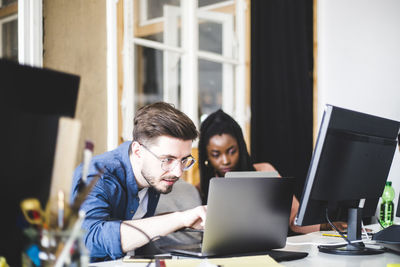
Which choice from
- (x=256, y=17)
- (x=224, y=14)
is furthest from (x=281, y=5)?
(x=224, y=14)

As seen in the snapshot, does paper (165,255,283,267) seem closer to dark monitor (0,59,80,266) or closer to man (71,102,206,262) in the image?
man (71,102,206,262)

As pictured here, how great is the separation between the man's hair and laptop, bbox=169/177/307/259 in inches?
17.3

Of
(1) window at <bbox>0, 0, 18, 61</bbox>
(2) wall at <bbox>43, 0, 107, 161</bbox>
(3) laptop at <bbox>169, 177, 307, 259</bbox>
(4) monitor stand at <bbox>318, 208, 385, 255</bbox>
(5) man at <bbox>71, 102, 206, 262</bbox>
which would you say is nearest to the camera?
(3) laptop at <bbox>169, 177, 307, 259</bbox>

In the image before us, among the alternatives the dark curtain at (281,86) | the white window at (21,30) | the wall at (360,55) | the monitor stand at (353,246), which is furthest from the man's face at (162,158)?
the wall at (360,55)

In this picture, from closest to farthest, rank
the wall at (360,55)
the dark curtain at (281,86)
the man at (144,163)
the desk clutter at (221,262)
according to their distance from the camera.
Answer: the desk clutter at (221,262), the man at (144,163), the dark curtain at (281,86), the wall at (360,55)

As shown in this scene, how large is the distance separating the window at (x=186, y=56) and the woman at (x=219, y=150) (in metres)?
0.21

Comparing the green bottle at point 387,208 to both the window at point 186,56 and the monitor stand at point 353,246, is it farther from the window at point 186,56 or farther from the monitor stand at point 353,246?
the window at point 186,56

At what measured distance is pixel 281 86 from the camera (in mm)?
3355

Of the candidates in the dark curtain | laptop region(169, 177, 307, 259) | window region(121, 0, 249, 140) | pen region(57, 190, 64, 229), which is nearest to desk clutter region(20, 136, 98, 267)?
pen region(57, 190, 64, 229)

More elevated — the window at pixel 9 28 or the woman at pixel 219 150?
the window at pixel 9 28

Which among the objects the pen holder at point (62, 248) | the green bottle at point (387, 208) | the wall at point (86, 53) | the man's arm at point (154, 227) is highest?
the wall at point (86, 53)

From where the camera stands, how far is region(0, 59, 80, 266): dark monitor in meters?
0.73

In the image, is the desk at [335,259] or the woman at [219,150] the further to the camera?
the woman at [219,150]

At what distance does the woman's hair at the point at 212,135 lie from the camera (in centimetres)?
262
